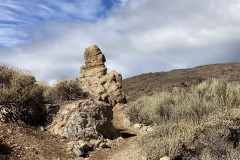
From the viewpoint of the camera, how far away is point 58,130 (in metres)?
7.79

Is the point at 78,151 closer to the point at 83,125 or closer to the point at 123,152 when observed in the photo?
the point at 83,125

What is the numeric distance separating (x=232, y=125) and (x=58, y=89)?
278 inches

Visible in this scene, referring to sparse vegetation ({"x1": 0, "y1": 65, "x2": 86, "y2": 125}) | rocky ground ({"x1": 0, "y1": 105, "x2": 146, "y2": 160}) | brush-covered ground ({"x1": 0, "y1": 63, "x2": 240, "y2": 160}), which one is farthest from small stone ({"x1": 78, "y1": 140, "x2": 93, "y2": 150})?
sparse vegetation ({"x1": 0, "y1": 65, "x2": 86, "y2": 125})

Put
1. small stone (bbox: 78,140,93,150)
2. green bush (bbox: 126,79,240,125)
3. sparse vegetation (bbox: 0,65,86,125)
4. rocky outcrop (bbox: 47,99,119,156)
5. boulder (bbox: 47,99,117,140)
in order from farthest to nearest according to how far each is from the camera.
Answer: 1. green bush (bbox: 126,79,240,125)
2. boulder (bbox: 47,99,117,140)
3. rocky outcrop (bbox: 47,99,119,156)
4. sparse vegetation (bbox: 0,65,86,125)
5. small stone (bbox: 78,140,93,150)

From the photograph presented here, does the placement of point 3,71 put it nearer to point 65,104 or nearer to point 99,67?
point 65,104

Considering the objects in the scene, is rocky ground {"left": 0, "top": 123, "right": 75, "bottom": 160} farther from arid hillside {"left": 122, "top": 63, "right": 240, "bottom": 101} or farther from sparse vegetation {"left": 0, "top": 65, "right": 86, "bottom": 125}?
arid hillside {"left": 122, "top": 63, "right": 240, "bottom": 101}

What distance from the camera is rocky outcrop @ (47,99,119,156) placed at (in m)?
7.44

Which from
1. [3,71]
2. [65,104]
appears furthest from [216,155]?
[3,71]

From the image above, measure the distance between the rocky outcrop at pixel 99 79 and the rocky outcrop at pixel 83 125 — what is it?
24.0 feet

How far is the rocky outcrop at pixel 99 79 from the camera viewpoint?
664 inches

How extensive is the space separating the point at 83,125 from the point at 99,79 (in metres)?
11.0

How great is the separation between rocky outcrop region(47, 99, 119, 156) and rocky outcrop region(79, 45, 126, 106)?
7309 millimetres

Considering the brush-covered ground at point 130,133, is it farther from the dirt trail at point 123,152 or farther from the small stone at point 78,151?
the small stone at point 78,151

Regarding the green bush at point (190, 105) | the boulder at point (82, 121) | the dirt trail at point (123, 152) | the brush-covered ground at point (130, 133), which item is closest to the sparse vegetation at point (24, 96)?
the brush-covered ground at point (130, 133)
